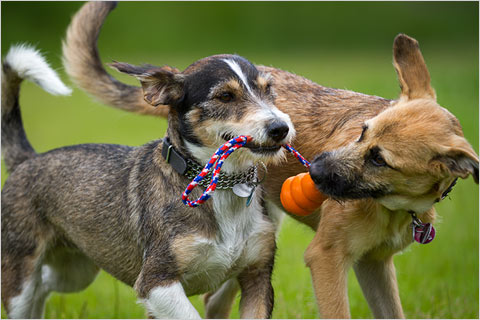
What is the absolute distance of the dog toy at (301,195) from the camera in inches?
185

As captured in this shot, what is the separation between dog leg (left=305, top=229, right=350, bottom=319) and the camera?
479 cm

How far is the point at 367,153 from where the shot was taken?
4504 millimetres

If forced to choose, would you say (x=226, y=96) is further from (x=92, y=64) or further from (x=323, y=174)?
(x=92, y=64)

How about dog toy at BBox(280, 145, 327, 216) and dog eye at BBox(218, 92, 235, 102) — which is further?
dog toy at BBox(280, 145, 327, 216)

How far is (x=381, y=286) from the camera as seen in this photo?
5355 millimetres

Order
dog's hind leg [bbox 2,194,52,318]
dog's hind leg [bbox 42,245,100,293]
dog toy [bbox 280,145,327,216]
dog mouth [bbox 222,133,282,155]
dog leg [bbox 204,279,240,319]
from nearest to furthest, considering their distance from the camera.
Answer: dog mouth [bbox 222,133,282,155] → dog toy [bbox 280,145,327,216] → dog's hind leg [bbox 2,194,52,318] → dog leg [bbox 204,279,240,319] → dog's hind leg [bbox 42,245,100,293]

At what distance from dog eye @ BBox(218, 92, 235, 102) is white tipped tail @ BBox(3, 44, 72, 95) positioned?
1633mm

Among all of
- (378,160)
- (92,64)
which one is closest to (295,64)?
(92,64)

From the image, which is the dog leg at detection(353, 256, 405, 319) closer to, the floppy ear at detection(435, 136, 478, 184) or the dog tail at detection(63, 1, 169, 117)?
the floppy ear at detection(435, 136, 478, 184)

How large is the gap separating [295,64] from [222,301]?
21437 mm

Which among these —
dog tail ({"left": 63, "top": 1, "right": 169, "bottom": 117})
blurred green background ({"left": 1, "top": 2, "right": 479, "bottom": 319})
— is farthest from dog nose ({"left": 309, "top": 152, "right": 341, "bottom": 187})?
dog tail ({"left": 63, "top": 1, "right": 169, "bottom": 117})

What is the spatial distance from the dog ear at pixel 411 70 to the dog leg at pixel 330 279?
118cm

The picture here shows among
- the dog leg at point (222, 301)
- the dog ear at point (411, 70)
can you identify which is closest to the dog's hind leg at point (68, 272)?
the dog leg at point (222, 301)

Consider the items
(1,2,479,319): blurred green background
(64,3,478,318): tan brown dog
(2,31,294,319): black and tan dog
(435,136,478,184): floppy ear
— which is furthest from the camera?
(1,2,479,319): blurred green background
